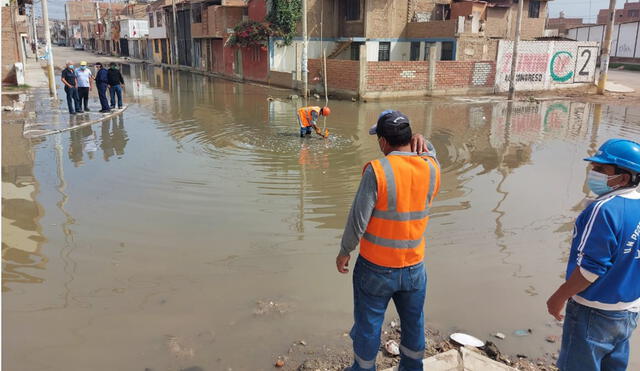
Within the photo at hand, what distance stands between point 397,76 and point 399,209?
67.8 feet

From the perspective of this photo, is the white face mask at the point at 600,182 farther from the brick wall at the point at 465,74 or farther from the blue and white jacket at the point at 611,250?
the brick wall at the point at 465,74

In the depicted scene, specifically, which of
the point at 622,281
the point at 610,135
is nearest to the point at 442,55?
the point at 610,135

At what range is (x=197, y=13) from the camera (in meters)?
41.2

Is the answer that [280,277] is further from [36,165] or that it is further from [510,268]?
[36,165]

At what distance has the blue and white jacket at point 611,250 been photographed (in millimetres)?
2496

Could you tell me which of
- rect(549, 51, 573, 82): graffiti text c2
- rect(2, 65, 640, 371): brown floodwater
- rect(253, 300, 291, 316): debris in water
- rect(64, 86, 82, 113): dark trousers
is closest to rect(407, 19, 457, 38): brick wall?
rect(549, 51, 573, 82): graffiti text c2

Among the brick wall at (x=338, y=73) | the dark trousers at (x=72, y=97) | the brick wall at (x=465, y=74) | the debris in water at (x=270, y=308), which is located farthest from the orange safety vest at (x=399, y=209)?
the brick wall at (x=465, y=74)

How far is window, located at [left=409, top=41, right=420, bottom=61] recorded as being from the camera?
100 ft

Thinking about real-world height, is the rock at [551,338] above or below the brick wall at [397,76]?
below

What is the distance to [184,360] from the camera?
154 inches

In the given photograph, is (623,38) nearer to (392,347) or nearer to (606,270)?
(392,347)

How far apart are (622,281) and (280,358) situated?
8.08ft

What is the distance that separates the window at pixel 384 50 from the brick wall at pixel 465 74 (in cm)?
706

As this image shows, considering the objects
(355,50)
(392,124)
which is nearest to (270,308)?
(392,124)
